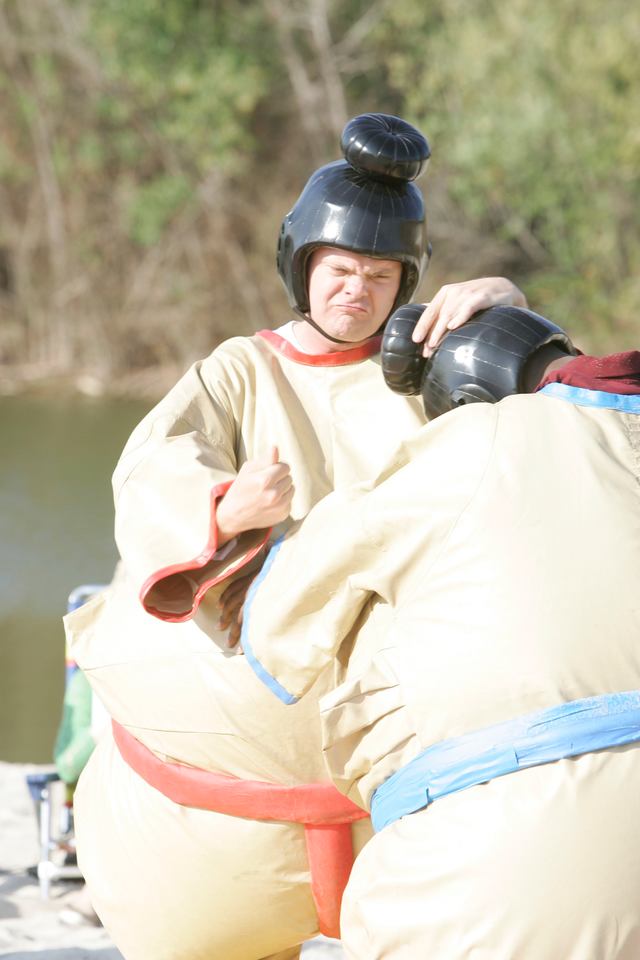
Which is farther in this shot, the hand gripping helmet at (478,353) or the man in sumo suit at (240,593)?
the man in sumo suit at (240,593)

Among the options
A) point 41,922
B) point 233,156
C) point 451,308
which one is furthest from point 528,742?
point 233,156

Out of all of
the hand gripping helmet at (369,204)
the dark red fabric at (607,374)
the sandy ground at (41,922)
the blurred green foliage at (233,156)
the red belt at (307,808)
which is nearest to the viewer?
the dark red fabric at (607,374)

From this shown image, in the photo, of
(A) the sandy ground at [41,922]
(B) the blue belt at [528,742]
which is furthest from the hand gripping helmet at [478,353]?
(A) the sandy ground at [41,922]

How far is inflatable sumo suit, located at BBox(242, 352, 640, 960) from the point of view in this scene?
1103 millimetres

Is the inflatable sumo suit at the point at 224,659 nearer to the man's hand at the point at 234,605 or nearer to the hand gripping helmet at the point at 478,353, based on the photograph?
the man's hand at the point at 234,605

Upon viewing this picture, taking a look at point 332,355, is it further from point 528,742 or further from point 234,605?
point 528,742

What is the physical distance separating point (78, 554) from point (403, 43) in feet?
25.7

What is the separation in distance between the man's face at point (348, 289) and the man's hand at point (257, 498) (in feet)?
1.48

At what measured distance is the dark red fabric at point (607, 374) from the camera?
123cm

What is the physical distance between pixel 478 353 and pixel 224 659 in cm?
55

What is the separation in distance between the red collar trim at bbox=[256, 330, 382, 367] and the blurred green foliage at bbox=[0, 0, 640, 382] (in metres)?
10.0

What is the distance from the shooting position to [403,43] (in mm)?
12992

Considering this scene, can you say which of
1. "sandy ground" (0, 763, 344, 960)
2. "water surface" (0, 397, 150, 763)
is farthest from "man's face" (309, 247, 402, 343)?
"water surface" (0, 397, 150, 763)

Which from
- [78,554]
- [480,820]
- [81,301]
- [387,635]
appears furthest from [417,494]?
[81,301]
